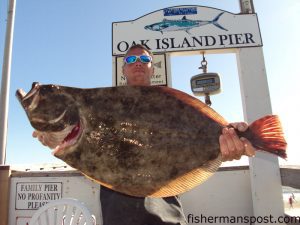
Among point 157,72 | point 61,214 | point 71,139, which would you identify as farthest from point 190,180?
point 157,72

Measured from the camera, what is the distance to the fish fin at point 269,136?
6.65ft

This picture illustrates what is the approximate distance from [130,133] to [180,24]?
447cm

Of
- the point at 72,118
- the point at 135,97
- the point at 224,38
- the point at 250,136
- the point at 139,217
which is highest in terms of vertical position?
the point at 224,38

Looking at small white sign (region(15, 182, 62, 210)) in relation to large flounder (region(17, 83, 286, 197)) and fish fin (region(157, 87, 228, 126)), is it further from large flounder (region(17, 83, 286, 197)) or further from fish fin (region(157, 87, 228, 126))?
fish fin (region(157, 87, 228, 126))

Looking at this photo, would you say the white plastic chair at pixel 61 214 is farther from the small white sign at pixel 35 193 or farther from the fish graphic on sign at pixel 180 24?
the fish graphic on sign at pixel 180 24

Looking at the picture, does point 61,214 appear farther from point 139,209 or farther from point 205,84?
point 205,84

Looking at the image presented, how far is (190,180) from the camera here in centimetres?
217

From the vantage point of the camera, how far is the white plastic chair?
4.14m

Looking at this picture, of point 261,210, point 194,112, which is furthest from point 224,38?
point 194,112

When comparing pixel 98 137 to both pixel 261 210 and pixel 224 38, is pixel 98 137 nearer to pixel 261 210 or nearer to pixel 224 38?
pixel 261 210

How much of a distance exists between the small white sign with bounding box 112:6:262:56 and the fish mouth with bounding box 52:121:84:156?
4102 mm

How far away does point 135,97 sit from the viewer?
2178 millimetres

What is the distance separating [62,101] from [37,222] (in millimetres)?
2827

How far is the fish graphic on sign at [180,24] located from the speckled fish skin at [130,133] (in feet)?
13.5
